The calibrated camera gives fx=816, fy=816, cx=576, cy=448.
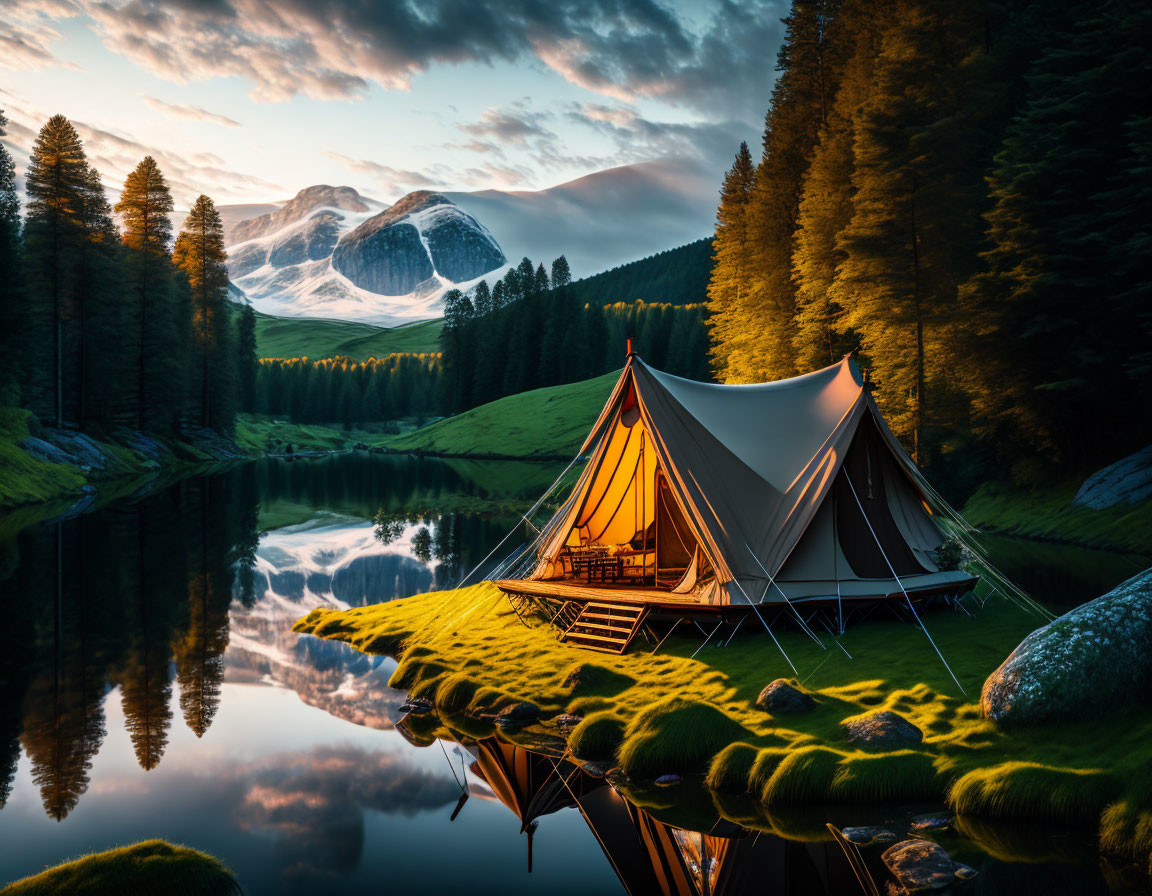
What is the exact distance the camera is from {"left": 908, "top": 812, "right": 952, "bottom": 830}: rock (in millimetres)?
8250

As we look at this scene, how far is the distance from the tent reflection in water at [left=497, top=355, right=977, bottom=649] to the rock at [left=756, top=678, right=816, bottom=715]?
2517 mm

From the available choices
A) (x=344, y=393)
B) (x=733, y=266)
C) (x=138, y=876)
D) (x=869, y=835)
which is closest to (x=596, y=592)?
(x=869, y=835)

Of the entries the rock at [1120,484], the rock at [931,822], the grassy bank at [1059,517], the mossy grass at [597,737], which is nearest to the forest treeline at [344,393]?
the grassy bank at [1059,517]

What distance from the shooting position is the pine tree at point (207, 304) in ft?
250

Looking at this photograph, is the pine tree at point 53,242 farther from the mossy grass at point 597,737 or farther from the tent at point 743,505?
the mossy grass at point 597,737

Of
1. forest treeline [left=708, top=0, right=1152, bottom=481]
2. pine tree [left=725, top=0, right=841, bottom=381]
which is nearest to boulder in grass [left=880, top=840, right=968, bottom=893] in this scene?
forest treeline [left=708, top=0, right=1152, bottom=481]

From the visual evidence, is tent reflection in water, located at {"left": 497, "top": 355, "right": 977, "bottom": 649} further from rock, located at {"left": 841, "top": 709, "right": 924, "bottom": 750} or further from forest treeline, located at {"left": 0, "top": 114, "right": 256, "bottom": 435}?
forest treeline, located at {"left": 0, "top": 114, "right": 256, "bottom": 435}

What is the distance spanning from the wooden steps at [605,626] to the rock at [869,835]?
19.2 feet

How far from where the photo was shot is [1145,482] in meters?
26.4

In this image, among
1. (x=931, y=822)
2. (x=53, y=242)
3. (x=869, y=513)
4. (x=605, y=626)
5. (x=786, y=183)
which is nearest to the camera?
(x=931, y=822)

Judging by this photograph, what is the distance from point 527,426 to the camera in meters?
88.5

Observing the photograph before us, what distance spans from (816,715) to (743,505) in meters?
5.00

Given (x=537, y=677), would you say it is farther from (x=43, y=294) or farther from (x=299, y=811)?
(x=43, y=294)

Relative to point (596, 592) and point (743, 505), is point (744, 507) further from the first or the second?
point (596, 592)
